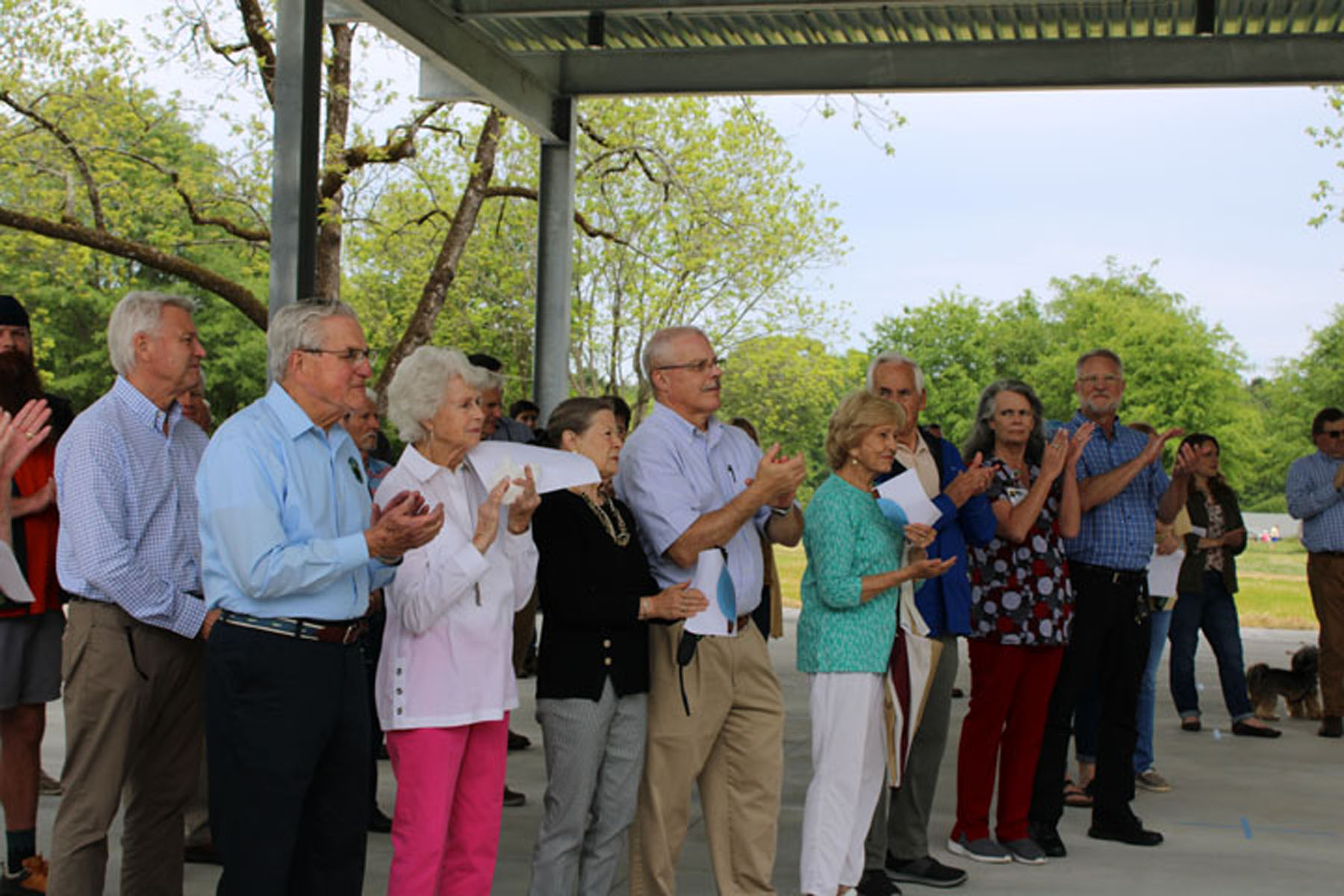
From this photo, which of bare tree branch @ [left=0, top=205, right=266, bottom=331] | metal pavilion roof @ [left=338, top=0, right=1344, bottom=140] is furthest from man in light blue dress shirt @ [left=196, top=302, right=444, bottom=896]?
bare tree branch @ [left=0, top=205, right=266, bottom=331]

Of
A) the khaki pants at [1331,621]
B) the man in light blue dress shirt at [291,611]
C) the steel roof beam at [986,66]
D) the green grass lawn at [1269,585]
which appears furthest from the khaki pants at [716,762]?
the green grass lawn at [1269,585]

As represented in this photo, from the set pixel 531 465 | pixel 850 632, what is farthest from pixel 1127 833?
pixel 531 465

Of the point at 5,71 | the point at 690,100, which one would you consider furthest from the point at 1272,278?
the point at 5,71

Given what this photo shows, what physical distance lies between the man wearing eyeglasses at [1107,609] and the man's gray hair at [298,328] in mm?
3526

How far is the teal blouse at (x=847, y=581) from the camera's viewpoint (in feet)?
16.4

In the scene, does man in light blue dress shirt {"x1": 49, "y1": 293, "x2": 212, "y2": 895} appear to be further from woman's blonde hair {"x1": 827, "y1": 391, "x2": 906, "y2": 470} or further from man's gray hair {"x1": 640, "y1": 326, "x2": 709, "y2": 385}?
woman's blonde hair {"x1": 827, "y1": 391, "x2": 906, "y2": 470}

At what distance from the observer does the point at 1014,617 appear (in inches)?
228

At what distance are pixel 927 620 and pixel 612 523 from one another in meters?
1.52

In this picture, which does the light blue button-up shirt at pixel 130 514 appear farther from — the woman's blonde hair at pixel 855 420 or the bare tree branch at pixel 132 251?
→ the bare tree branch at pixel 132 251

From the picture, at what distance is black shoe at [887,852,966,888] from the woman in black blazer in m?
1.56

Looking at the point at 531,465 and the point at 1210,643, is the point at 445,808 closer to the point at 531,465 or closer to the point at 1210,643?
the point at 531,465

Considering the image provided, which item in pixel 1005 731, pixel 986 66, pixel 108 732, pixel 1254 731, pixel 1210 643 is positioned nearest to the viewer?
pixel 108 732

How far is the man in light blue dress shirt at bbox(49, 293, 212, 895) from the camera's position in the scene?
4012 mm

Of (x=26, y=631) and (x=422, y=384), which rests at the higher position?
(x=422, y=384)
